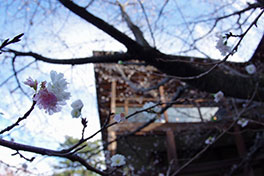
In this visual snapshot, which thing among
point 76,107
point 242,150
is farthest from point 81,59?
point 242,150

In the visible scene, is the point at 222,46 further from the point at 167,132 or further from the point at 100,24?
the point at 167,132

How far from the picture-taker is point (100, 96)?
563cm

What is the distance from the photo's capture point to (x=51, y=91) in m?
0.67

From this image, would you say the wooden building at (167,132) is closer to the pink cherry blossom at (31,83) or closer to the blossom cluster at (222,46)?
the blossom cluster at (222,46)

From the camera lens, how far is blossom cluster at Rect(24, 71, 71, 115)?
0.66 m

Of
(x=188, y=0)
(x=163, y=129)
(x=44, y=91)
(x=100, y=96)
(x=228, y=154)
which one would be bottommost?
(x=44, y=91)

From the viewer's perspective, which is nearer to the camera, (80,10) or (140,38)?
(80,10)

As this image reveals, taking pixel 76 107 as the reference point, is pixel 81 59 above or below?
above

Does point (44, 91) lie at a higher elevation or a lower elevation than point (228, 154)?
lower

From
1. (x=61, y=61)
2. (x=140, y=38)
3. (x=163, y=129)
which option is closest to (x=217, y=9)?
(x=140, y=38)

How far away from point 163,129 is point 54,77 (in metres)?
4.43

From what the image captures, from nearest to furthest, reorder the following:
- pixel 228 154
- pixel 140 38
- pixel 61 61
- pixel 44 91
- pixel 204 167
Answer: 1. pixel 44 91
2. pixel 61 61
3. pixel 140 38
4. pixel 204 167
5. pixel 228 154

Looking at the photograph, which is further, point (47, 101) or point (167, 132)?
point (167, 132)

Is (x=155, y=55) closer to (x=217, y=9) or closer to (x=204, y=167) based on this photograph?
(x=217, y=9)
